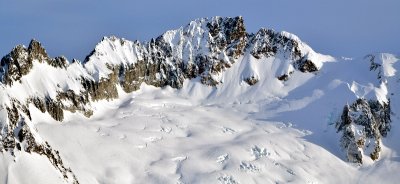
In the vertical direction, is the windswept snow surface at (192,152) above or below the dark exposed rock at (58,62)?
below

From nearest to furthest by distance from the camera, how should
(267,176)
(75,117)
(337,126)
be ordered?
1. (267,176)
2. (75,117)
3. (337,126)

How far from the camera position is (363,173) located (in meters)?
187

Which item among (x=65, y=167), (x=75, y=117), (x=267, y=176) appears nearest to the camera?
(x=65, y=167)

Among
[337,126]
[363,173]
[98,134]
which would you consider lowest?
[363,173]

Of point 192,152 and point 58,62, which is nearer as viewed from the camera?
point 192,152

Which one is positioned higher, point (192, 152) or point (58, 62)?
point (58, 62)

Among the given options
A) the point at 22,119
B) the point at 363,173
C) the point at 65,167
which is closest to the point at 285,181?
the point at 363,173

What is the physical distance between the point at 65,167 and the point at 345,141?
7381cm

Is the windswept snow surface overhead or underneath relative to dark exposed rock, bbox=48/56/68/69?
underneath

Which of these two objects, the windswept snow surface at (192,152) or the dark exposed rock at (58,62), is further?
the dark exposed rock at (58,62)

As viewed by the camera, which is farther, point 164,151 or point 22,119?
point 164,151

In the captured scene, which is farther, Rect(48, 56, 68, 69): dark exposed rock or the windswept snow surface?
Rect(48, 56, 68, 69): dark exposed rock

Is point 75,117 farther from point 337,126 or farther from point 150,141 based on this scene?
point 337,126

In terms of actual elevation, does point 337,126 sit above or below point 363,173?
above
